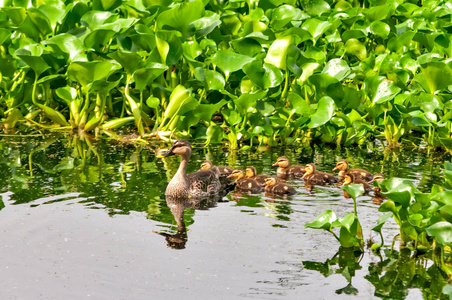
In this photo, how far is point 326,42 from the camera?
11.4 metres

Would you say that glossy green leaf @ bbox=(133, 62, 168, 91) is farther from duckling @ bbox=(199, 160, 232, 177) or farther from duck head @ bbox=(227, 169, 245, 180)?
duck head @ bbox=(227, 169, 245, 180)

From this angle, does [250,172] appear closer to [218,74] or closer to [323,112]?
[323,112]

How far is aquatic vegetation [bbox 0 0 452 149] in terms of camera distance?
381 inches

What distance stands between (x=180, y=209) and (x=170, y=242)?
3.85ft

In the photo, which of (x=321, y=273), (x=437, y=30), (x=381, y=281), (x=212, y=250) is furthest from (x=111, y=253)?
(x=437, y=30)

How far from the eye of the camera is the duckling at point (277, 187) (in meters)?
7.86

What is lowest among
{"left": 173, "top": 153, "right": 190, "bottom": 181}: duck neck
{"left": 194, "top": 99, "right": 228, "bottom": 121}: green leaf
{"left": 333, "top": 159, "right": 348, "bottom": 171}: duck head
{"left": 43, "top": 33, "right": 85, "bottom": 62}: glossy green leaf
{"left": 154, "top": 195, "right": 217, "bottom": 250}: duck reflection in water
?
{"left": 154, "top": 195, "right": 217, "bottom": 250}: duck reflection in water

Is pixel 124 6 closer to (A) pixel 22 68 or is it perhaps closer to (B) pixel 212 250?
(A) pixel 22 68

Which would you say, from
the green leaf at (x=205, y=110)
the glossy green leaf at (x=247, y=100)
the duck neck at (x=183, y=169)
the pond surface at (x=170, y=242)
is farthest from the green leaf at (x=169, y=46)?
the duck neck at (x=183, y=169)

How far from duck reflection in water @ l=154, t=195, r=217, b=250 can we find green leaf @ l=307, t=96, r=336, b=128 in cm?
214

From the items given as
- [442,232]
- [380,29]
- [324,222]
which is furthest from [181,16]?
[442,232]

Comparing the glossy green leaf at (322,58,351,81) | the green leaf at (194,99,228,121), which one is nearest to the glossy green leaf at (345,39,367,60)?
the glossy green leaf at (322,58,351,81)

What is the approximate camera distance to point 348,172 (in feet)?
27.7

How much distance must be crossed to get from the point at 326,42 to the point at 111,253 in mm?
6407
